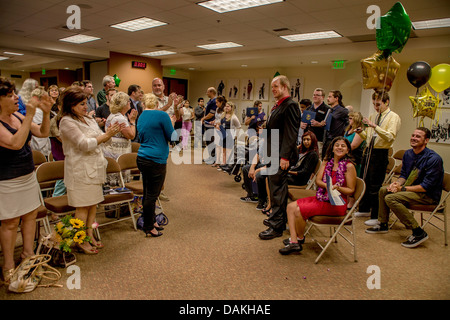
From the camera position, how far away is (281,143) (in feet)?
10.5

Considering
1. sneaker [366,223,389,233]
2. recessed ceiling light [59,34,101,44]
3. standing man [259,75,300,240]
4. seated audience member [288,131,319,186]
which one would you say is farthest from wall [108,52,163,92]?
sneaker [366,223,389,233]

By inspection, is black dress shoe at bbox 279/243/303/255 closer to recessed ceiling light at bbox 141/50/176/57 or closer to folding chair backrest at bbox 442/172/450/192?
folding chair backrest at bbox 442/172/450/192

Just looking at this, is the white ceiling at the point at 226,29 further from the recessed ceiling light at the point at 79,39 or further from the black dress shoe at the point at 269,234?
the black dress shoe at the point at 269,234

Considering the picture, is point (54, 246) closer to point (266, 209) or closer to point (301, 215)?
point (301, 215)

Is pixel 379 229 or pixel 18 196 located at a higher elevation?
pixel 18 196

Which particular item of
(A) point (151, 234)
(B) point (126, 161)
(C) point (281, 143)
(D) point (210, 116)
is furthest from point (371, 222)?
(D) point (210, 116)

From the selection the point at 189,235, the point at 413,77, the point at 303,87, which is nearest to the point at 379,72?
the point at 413,77

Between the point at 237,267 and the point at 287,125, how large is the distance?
1557 mm

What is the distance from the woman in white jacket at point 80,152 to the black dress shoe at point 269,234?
186 cm

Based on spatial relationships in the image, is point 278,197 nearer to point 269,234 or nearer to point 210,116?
point 269,234

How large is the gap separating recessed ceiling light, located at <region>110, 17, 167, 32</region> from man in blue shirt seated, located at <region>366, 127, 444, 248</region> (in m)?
5.78

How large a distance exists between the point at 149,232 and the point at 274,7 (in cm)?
441

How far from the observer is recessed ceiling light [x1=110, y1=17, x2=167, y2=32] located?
257 inches

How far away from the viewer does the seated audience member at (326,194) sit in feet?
9.52
